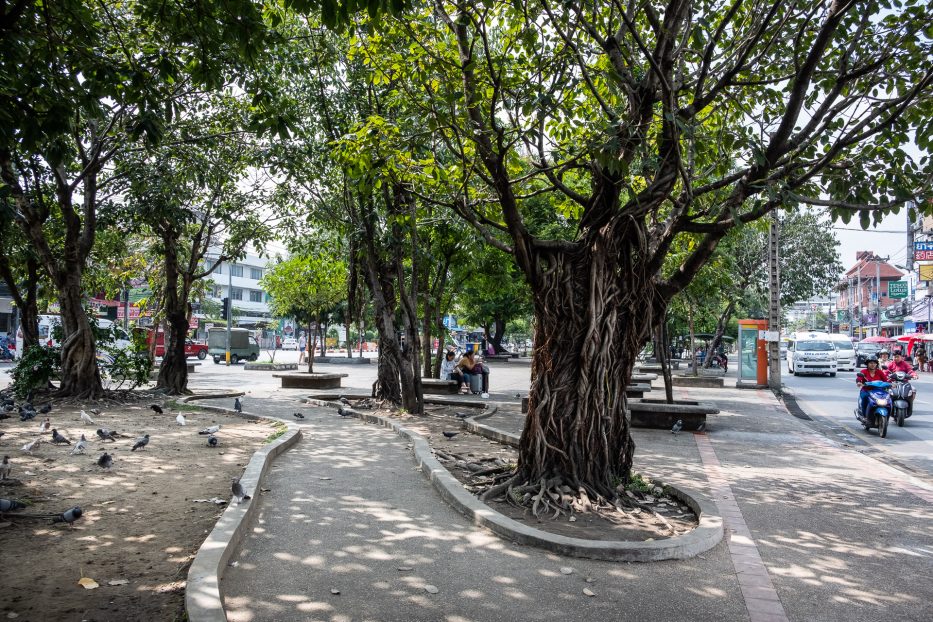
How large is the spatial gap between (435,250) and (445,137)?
10298 millimetres

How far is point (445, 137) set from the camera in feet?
21.2

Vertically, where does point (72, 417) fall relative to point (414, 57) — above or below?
below

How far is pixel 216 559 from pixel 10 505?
1.96 meters

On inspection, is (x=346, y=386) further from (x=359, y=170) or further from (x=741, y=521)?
(x=741, y=521)

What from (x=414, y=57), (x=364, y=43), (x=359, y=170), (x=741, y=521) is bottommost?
(x=741, y=521)

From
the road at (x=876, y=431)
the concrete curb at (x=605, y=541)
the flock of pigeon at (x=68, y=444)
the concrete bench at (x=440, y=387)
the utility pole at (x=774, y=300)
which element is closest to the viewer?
the concrete curb at (x=605, y=541)

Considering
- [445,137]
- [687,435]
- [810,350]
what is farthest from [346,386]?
[810,350]

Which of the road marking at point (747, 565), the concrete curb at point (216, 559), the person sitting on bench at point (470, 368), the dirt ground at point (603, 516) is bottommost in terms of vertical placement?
the road marking at point (747, 565)

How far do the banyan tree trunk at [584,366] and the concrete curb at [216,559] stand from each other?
2411mm

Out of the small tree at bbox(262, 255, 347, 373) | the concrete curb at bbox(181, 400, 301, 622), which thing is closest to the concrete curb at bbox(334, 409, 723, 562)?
the concrete curb at bbox(181, 400, 301, 622)

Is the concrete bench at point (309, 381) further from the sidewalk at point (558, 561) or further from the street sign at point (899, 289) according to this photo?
the street sign at point (899, 289)

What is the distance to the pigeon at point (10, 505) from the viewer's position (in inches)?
188

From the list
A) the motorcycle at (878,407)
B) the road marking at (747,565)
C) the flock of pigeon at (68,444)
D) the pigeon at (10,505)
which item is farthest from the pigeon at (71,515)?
the motorcycle at (878,407)

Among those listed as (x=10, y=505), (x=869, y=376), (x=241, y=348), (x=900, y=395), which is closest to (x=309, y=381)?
(x=869, y=376)
